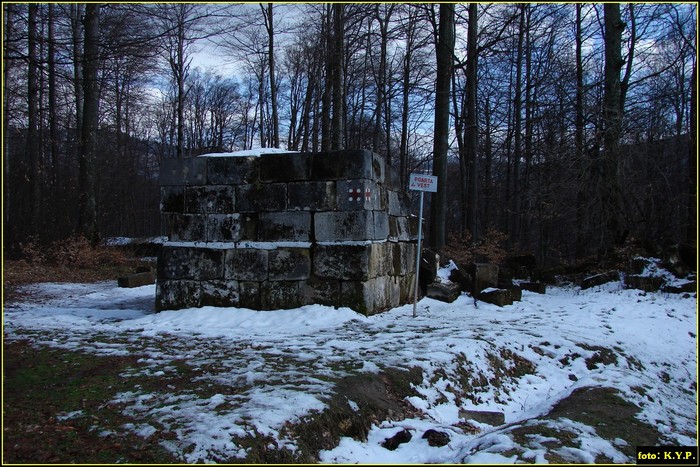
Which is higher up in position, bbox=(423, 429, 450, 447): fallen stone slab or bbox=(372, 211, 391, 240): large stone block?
bbox=(372, 211, 391, 240): large stone block

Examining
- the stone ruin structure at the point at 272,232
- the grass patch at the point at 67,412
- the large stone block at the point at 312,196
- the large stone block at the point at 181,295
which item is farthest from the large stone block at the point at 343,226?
the grass patch at the point at 67,412

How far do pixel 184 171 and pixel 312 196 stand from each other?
86.2 inches

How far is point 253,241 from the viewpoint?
7617 mm

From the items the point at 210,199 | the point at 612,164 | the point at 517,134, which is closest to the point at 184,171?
the point at 210,199

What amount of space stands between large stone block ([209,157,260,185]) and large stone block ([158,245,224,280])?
1.16 m

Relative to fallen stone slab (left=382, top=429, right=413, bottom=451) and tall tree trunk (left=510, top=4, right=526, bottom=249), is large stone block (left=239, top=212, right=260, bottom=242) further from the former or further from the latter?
tall tree trunk (left=510, top=4, right=526, bottom=249)

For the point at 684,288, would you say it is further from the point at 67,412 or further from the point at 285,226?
the point at 67,412

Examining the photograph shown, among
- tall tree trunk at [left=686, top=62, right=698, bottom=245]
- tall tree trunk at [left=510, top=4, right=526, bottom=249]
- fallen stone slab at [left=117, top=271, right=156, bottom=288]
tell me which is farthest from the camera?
tall tree trunk at [left=510, top=4, right=526, bottom=249]

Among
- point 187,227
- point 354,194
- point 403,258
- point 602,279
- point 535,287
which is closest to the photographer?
point 354,194

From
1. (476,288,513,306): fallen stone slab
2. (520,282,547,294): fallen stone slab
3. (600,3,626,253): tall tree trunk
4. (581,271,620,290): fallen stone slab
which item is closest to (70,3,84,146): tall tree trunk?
(476,288,513,306): fallen stone slab

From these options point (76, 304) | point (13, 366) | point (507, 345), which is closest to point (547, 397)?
point (507, 345)

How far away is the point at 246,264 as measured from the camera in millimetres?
7562

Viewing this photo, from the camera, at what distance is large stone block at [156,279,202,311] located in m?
7.69

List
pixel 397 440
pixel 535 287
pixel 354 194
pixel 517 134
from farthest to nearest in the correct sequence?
pixel 517 134 < pixel 535 287 < pixel 354 194 < pixel 397 440
